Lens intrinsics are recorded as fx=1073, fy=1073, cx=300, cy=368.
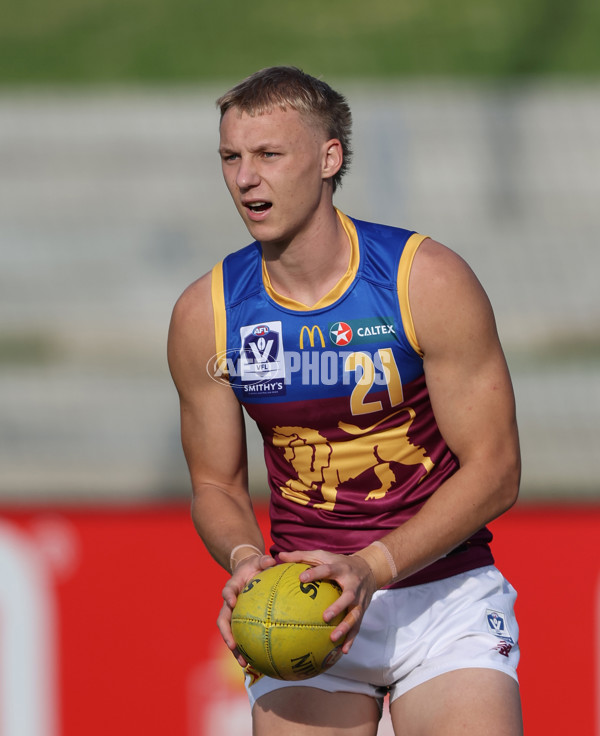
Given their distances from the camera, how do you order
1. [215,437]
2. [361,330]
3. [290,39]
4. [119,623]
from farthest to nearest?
[290,39] < [119,623] < [215,437] < [361,330]

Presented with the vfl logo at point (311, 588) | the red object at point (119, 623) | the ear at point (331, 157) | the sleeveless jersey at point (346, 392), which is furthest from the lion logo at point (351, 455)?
the red object at point (119, 623)

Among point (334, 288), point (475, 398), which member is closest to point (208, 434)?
point (334, 288)

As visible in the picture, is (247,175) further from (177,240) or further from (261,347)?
(177,240)

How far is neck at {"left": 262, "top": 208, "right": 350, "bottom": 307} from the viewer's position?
3256 mm

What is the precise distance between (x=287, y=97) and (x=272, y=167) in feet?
0.72

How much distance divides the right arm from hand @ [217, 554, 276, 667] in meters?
0.22

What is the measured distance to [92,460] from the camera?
284 inches

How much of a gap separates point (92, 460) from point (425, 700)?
4435 millimetres

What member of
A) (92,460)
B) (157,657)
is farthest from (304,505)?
(92,460)

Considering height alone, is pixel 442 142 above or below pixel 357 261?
above

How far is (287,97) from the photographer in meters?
3.13

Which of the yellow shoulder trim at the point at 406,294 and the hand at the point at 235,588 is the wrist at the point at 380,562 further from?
the yellow shoulder trim at the point at 406,294

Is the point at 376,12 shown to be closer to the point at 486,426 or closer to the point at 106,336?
the point at 106,336

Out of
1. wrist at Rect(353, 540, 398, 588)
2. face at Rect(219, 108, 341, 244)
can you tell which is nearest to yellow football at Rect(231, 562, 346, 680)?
wrist at Rect(353, 540, 398, 588)
